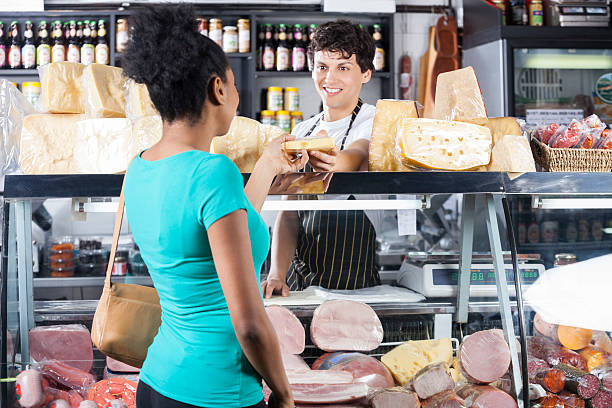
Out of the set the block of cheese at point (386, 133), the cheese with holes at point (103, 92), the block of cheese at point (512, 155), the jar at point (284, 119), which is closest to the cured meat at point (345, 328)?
the block of cheese at point (386, 133)

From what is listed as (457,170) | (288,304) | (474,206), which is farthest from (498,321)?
(288,304)

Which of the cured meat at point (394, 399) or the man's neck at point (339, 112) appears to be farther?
the man's neck at point (339, 112)

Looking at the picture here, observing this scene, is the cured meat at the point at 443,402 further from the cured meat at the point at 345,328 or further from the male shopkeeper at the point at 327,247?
the male shopkeeper at the point at 327,247

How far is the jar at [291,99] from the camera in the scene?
444 cm

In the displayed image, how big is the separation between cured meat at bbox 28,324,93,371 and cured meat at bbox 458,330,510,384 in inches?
41.5

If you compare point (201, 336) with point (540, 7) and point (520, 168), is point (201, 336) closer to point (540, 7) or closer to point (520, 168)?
point (520, 168)

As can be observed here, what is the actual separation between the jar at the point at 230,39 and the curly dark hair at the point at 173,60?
10.7 feet

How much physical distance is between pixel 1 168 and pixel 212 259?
43.4 inches

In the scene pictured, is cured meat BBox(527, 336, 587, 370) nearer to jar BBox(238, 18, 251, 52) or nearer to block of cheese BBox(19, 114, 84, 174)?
block of cheese BBox(19, 114, 84, 174)

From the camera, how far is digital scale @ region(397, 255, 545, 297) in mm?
1796

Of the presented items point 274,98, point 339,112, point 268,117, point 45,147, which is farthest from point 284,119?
point 45,147

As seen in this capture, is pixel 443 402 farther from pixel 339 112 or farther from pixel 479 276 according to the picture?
pixel 339 112

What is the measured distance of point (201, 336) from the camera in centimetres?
111

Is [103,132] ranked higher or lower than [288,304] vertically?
higher
